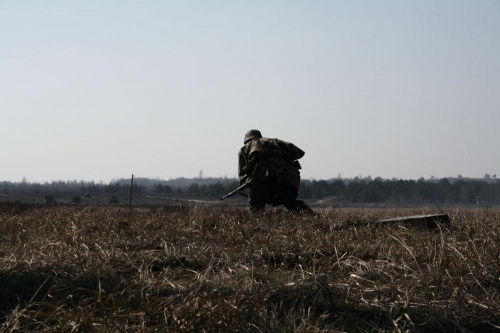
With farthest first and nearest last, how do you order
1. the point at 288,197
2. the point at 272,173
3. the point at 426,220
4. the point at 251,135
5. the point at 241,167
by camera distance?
the point at 251,135 < the point at 241,167 < the point at 288,197 < the point at 272,173 < the point at 426,220

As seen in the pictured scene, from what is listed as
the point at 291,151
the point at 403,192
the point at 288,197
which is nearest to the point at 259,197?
the point at 288,197

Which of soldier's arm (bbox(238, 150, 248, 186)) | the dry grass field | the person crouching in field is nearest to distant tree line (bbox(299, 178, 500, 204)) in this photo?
soldier's arm (bbox(238, 150, 248, 186))

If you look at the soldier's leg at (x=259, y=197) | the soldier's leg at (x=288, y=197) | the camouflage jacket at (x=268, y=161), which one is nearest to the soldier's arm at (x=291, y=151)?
the camouflage jacket at (x=268, y=161)

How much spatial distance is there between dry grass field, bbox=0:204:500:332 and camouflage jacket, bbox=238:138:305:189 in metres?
Answer: 4.55

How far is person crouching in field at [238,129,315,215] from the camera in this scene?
1309cm

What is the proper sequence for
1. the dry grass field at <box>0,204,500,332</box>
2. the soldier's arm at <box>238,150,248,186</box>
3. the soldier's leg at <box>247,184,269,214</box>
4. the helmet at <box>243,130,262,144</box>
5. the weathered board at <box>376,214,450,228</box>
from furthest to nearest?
the helmet at <box>243,130,262,144</box> → the soldier's arm at <box>238,150,248,186</box> → the soldier's leg at <box>247,184,269,214</box> → the weathered board at <box>376,214,450,228</box> → the dry grass field at <box>0,204,500,332</box>

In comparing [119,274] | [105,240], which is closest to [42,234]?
[105,240]

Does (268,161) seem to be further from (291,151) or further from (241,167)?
(241,167)

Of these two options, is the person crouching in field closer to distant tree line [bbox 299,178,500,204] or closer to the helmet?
the helmet

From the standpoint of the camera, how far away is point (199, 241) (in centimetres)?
758

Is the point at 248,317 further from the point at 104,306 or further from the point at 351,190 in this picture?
the point at 351,190

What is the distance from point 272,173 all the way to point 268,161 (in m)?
0.30

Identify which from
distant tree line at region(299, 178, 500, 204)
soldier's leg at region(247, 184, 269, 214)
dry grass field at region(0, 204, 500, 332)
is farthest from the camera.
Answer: distant tree line at region(299, 178, 500, 204)

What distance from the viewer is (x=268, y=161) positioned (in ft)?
43.3
